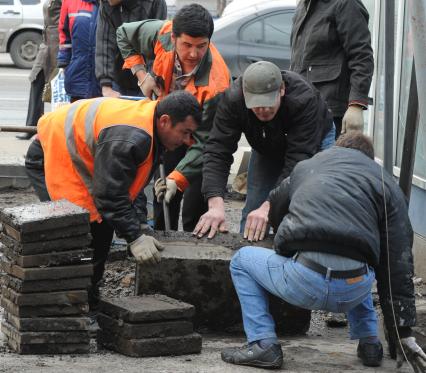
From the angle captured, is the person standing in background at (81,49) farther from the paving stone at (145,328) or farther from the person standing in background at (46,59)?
the paving stone at (145,328)

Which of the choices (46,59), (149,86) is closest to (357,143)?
(149,86)

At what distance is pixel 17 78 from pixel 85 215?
1614 centimetres

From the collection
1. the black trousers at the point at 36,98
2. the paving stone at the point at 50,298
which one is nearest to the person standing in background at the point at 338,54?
the paving stone at the point at 50,298

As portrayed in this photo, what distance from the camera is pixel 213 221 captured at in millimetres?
6375

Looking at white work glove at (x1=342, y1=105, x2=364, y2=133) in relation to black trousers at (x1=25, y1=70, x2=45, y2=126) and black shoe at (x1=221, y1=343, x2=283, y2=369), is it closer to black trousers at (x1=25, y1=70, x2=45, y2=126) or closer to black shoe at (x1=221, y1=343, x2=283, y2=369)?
black shoe at (x1=221, y1=343, x2=283, y2=369)

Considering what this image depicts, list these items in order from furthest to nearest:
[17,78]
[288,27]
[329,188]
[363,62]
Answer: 1. [17,78]
2. [288,27]
3. [363,62]
4. [329,188]

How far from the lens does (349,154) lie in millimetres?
5293

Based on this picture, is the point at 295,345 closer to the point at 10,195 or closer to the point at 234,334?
the point at 234,334

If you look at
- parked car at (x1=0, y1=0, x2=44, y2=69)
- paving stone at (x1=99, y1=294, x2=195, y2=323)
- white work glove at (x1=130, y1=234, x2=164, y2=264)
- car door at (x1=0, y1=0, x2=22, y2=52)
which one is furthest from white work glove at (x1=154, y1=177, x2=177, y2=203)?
car door at (x1=0, y1=0, x2=22, y2=52)

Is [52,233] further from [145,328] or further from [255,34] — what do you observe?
[255,34]

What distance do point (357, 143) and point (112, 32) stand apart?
342 centimetres

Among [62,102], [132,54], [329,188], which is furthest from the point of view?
[62,102]

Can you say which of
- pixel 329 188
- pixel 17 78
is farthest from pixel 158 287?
pixel 17 78

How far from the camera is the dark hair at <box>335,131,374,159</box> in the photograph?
211 inches
